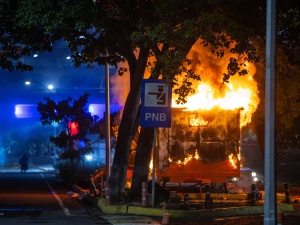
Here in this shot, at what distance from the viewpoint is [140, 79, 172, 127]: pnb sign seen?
18.1 meters

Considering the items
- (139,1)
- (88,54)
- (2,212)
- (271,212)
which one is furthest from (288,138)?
(271,212)

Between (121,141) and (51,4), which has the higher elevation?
(51,4)

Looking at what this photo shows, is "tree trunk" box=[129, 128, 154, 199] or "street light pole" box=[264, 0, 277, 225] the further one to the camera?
"tree trunk" box=[129, 128, 154, 199]

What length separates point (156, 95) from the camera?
18203mm

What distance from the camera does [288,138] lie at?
1355 inches

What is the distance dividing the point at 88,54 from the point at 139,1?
4.81m

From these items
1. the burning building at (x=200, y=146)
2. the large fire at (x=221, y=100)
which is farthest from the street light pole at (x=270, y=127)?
the large fire at (x=221, y=100)

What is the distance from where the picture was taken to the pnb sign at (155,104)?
1809 cm

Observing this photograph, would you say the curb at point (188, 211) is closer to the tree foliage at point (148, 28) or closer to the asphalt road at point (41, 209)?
the asphalt road at point (41, 209)

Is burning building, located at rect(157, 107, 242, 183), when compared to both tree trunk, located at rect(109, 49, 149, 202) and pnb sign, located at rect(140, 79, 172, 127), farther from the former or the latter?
pnb sign, located at rect(140, 79, 172, 127)

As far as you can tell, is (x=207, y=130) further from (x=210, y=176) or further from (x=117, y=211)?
(x=117, y=211)

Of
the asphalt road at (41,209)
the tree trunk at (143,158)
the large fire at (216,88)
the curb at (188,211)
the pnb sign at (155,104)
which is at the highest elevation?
the large fire at (216,88)

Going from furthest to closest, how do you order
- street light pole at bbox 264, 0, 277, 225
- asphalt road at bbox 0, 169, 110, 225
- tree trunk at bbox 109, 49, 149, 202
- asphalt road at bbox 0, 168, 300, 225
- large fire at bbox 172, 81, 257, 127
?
large fire at bbox 172, 81, 257, 127 → tree trunk at bbox 109, 49, 149, 202 → asphalt road at bbox 0, 169, 110, 225 → asphalt road at bbox 0, 168, 300, 225 → street light pole at bbox 264, 0, 277, 225

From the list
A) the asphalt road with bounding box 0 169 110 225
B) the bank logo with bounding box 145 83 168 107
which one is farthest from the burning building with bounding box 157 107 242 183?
the bank logo with bounding box 145 83 168 107
